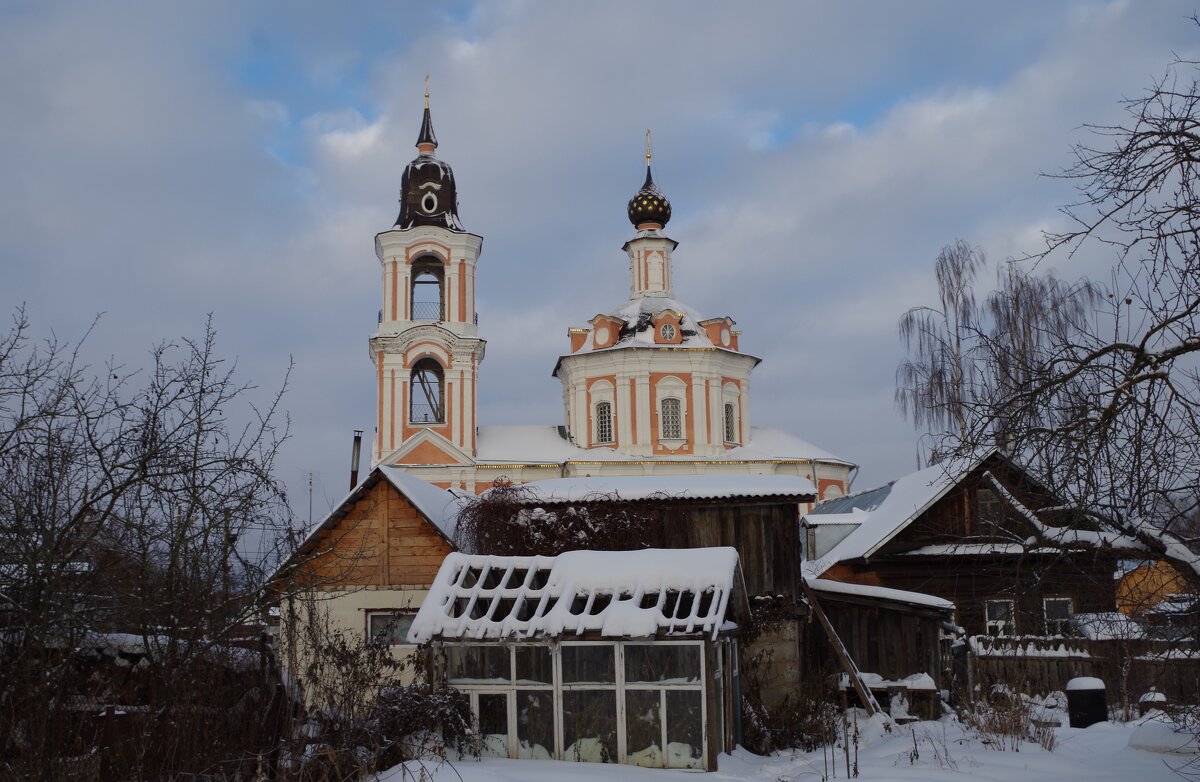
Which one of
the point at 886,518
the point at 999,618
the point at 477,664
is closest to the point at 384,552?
the point at 477,664

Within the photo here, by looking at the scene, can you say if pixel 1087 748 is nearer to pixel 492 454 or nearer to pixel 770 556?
pixel 770 556

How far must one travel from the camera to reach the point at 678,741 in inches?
468

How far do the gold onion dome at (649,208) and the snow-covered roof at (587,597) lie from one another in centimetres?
3540

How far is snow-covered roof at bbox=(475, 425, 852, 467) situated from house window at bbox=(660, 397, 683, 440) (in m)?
1.02

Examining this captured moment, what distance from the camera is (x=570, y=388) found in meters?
44.4

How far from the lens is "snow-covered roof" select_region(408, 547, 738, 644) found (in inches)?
477

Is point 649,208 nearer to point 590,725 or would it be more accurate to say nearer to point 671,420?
point 671,420

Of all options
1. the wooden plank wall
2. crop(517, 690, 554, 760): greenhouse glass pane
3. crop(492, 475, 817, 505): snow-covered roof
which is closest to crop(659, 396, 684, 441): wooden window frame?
crop(492, 475, 817, 505): snow-covered roof

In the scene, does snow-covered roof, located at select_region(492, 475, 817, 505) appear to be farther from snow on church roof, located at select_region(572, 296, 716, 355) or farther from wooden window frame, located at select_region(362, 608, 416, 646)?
snow on church roof, located at select_region(572, 296, 716, 355)

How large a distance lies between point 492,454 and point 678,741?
3008 cm

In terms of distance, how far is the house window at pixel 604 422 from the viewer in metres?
43.2

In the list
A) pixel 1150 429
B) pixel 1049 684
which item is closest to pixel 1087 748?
pixel 1049 684

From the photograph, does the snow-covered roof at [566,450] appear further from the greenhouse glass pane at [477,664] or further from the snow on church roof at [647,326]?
the greenhouse glass pane at [477,664]

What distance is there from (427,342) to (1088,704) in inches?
1121
